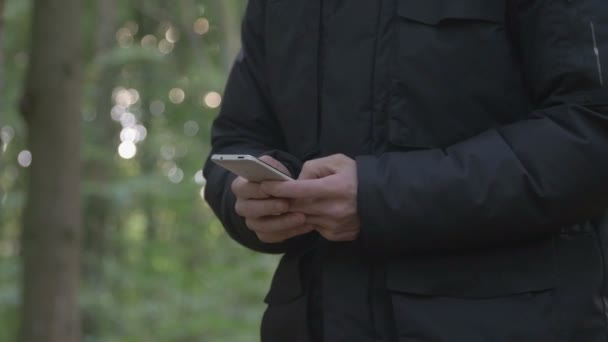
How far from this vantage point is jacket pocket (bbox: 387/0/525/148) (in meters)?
1.66

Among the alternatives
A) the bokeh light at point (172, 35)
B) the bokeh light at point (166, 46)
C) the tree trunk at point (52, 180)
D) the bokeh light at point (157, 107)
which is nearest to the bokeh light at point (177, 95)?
the bokeh light at point (157, 107)

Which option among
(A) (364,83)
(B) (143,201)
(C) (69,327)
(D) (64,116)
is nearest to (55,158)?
(D) (64,116)

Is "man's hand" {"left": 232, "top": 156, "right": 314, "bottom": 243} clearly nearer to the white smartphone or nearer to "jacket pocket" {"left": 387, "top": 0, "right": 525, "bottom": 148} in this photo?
the white smartphone

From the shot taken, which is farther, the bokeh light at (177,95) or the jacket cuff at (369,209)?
the bokeh light at (177,95)

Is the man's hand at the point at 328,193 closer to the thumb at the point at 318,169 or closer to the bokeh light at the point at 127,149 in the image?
the thumb at the point at 318,169

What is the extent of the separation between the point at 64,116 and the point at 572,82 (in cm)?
401

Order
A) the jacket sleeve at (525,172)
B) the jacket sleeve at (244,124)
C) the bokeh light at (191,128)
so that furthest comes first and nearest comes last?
the bokeh light at (191,128) → the jacket sleeve at (244,124) → the jacket sleeve at (525,172)

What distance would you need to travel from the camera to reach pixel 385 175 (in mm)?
1601

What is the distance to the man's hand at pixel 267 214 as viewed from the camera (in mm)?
1646

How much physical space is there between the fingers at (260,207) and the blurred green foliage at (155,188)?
16.4 ft

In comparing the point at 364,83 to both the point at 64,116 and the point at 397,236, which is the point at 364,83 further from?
the point at 64,116

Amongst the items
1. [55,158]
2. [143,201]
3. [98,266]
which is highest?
[55,158]

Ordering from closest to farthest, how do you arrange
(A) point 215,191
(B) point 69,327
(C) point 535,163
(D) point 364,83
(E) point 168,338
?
(C) point 535,163, (D) point 364,83, (A) point 215,191, (B) point 69,327, (E) point 168,338

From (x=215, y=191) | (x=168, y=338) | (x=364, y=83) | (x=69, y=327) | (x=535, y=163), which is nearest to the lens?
(x=535, y=163)
